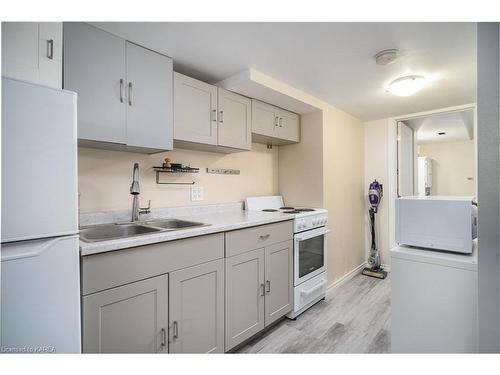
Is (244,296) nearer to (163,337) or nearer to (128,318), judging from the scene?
(163,337)

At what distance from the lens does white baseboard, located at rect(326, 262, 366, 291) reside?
2.88m

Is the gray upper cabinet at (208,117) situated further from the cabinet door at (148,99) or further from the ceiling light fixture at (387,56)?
the ceiling light fixture at (387,56)

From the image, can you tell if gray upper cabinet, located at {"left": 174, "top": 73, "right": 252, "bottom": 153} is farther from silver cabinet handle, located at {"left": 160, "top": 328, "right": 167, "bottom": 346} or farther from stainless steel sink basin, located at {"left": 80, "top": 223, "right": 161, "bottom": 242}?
silver cabinet handle, located at {"left": 160, "top": 328, "right": 167, "bottom": 346}

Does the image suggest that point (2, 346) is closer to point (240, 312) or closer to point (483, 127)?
point (240, 312)

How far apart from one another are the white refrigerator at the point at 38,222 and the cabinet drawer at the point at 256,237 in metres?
0.94

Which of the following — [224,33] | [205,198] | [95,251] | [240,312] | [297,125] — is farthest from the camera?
[297,125]

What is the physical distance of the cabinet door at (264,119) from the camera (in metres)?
2.36

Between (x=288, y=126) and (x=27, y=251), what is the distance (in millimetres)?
2419

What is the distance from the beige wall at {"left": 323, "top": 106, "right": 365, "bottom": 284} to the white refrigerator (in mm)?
2366

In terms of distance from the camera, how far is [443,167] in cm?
456

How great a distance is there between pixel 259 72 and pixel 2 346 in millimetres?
2073

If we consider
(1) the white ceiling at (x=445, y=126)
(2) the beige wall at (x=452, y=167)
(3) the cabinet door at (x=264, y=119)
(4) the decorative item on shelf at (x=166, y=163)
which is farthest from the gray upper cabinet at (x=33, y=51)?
(2) the beige wall at (x=452, y=167)

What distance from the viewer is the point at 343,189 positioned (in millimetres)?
3088
